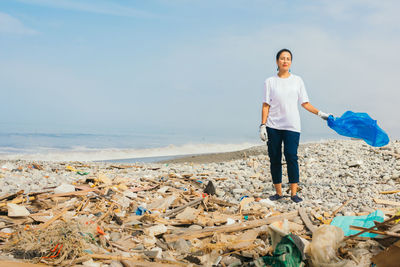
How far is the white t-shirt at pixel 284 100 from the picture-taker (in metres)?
5.64

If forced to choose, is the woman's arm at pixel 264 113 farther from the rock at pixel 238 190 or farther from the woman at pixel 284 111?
the rock at pixel 238 190

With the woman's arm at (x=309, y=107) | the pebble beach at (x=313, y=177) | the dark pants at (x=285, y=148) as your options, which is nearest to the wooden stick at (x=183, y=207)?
the pebble beach at (x=313, y=177)

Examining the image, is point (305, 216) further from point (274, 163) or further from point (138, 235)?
point (138, 235)

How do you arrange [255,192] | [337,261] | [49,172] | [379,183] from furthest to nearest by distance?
[49,172] < [379,183] < [255,192] < [337,261]

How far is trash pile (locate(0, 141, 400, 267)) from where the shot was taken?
11.1ft

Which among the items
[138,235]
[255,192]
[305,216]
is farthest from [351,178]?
[138,235]

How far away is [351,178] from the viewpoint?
7.81m

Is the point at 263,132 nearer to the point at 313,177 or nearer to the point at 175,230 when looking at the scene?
the point at 175,230

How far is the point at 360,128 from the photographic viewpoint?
5.72m

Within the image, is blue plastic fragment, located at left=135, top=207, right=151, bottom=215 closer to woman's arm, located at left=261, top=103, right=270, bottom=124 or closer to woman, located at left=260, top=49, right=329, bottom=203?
woman, located at left=260, top=49, right=329, bottom=203

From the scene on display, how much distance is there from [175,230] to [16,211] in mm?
2297

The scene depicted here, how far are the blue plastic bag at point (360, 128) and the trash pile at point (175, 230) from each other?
1.15m

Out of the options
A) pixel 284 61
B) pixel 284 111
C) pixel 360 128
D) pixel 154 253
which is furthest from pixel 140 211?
pixel 360 128

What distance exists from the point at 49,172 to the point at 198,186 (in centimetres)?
383
